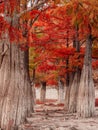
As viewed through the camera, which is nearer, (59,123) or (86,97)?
(59,123)

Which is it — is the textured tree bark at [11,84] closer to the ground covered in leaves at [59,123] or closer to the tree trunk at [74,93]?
the ground covered in leaves at [59,123]

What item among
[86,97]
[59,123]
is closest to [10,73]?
[59,123]

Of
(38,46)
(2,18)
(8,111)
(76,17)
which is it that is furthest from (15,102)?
(38,46)

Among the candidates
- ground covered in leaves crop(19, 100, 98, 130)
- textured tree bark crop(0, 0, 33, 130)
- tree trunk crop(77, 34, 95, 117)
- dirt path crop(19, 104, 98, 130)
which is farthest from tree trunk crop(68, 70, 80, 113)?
textured tree bark crop(0, 0, 33, 130)

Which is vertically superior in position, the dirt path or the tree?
the tree

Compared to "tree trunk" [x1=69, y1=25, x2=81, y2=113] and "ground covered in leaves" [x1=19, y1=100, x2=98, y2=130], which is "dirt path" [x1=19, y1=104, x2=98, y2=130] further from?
"tree trunk" [x1=69, y1=25, x2=81, y2=113]

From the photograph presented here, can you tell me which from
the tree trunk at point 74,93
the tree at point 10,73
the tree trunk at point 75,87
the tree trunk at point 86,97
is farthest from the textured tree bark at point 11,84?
the tree trunk at point 74,93

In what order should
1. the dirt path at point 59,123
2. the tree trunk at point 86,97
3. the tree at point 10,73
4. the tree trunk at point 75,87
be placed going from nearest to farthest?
the tree at point 10,73 < the dirt path at point 59,123 < the tree trunk at point 86,97 < the tree trunk at point 75,87

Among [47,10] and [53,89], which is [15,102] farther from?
[53,89]

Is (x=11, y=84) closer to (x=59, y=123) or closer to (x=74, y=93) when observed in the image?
(x=59, y=123)

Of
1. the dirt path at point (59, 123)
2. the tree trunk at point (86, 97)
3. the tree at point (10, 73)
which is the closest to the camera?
the tree at point (10, 73)

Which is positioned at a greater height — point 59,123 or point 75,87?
point 75,87

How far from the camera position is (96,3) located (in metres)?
19.0

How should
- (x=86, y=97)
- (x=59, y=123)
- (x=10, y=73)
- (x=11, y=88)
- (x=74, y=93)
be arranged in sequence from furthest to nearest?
(x=74, y=93) → (x=86, y=97) → (x=59, y=123) → (x=10, y=73) → (x=11, y=88)
